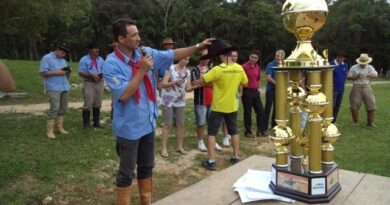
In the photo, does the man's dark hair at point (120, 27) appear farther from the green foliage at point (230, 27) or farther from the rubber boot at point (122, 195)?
the green foliage at point (230, 27)

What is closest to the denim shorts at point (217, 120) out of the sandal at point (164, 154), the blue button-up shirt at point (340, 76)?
the sandal at point (164, 154)

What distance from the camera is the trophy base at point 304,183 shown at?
294cm

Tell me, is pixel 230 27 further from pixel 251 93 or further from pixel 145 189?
pixel 145 189

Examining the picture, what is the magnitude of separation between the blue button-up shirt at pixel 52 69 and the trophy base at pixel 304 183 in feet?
18.1

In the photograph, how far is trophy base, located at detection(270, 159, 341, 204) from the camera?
2941 mm

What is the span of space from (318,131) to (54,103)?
580 centimetres

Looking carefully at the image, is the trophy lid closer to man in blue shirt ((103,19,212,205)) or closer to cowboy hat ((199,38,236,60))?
cowboy hat ((199,38,236,60))

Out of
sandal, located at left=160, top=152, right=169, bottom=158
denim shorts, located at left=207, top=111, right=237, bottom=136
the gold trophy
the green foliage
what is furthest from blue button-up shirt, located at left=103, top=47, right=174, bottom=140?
the green foliage

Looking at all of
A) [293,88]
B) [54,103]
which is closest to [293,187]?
[293,88]

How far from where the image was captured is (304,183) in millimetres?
2971

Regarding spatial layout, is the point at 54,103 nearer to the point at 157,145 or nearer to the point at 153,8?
the point at 157,145

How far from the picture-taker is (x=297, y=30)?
120 inches

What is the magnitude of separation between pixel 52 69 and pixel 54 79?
0.18 metres

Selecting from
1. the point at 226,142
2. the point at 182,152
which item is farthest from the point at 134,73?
the point at 226,142
